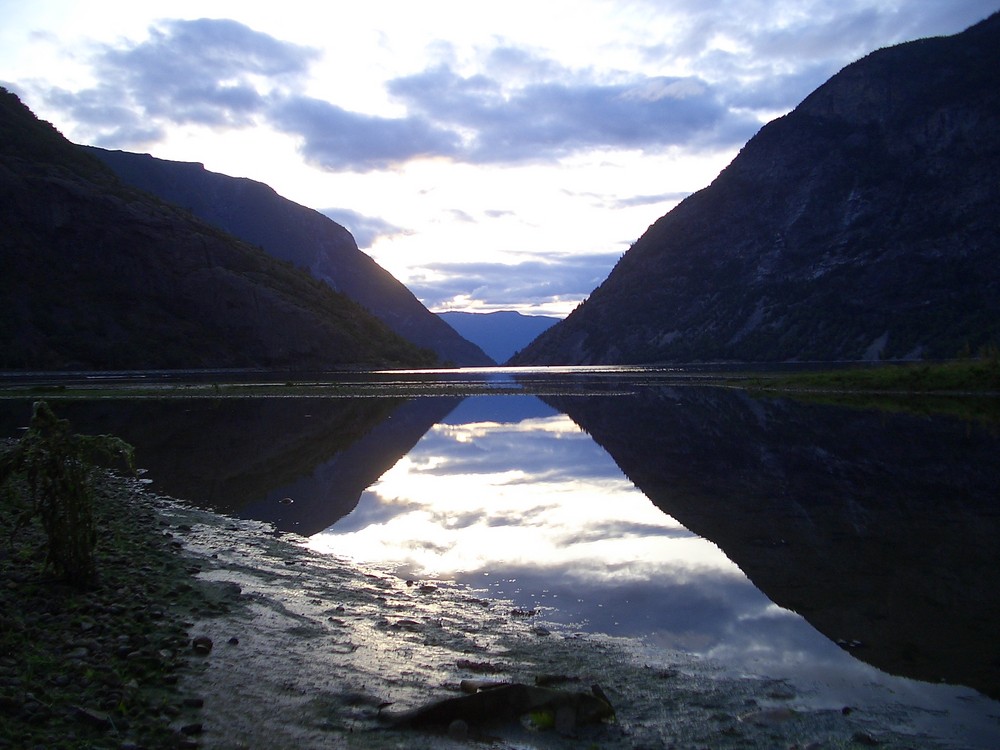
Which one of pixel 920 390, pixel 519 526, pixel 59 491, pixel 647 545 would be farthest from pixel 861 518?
pixel 920 390

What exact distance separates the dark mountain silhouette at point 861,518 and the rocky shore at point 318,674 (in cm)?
291

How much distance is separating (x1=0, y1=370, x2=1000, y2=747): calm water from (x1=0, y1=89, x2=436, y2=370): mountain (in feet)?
350

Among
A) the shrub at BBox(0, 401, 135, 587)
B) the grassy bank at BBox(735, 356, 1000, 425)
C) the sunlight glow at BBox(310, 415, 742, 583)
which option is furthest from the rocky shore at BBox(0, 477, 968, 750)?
the grassy bank at BBox(735, 356, 1000, 425)

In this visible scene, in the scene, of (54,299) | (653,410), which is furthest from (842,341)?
(54,299)

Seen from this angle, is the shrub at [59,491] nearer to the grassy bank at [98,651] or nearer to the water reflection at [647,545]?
the grassy bank at [98,651]

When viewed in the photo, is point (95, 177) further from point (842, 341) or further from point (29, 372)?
point (842, 341)

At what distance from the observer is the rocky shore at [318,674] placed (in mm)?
6789

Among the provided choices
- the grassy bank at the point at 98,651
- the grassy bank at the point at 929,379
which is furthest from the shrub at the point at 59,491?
the grassy bank at the point at 929,379

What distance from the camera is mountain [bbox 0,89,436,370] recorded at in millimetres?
132000

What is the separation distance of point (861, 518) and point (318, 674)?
14334 mm

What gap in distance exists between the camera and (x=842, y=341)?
195 m

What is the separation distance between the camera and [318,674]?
8391mm

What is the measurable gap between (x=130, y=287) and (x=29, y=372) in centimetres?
Result: 3543

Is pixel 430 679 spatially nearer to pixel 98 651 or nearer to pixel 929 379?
→ pixel 98 651
